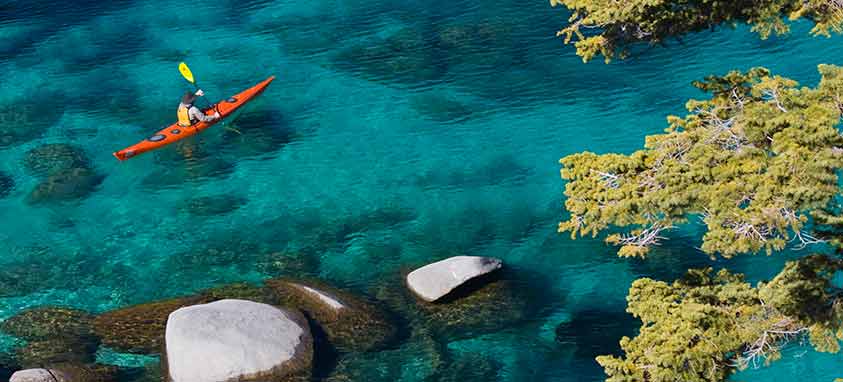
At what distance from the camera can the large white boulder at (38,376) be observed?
39.0 feet

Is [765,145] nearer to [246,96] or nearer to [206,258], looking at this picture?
[206,258]

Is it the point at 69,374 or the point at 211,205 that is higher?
the point at 211,205

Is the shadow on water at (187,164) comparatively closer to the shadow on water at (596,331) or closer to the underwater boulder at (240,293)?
the underwater boulder at (240,293)

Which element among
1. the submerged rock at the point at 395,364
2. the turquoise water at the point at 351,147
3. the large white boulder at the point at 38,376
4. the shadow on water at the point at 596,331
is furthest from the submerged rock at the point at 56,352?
the shadow on water at the point at 596,331

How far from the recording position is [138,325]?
13.2 meters

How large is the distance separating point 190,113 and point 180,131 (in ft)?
1.39

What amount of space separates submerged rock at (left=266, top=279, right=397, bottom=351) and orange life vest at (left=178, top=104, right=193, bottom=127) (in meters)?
5.58

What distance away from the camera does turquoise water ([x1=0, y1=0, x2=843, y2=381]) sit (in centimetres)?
1414

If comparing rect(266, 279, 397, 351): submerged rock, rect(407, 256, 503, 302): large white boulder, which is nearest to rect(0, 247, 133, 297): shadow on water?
rect(266, 279, 397, 351): submerged rock

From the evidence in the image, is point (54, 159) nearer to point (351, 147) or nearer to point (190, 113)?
point (190, 113)

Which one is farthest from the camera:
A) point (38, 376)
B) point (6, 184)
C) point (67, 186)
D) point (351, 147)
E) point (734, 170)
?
point (351, 147)

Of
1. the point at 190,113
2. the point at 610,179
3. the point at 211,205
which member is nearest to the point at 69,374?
the point at 211,205

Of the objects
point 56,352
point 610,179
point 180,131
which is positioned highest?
point 610,179

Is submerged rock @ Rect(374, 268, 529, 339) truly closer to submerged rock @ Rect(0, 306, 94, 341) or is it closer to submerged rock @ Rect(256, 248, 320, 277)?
submerged rock @ Rect(256, 248, 320, 277)
